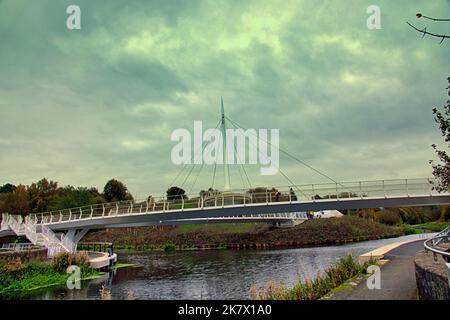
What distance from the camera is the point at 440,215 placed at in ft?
303

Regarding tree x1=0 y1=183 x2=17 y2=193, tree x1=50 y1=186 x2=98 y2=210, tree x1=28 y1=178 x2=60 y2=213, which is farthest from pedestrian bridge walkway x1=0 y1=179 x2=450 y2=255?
tree x1=0 y1=183 x2=17 y2=193

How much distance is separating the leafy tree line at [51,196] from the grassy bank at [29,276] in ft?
171

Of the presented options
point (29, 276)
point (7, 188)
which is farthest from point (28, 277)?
point (7, 188)

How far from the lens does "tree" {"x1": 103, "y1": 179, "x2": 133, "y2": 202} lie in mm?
109062

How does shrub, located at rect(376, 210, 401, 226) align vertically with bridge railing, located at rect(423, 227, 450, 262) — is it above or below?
below

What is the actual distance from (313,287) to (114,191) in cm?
10030

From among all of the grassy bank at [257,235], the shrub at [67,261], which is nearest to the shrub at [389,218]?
the grassy bank at [257,235]

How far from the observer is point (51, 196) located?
316 feet

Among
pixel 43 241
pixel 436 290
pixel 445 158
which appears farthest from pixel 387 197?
pixel 43 241

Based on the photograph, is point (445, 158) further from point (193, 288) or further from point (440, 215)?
point (440, 215)

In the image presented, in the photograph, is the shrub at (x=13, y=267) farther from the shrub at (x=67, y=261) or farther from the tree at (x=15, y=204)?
the tree at (x=15, y=204)

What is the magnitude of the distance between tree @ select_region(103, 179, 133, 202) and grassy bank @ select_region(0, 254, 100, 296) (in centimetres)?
8145

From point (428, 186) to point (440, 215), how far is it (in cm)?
6488

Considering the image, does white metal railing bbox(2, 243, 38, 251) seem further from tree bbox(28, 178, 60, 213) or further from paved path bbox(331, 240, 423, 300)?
tree bbox(28, 178, 60, 213)
